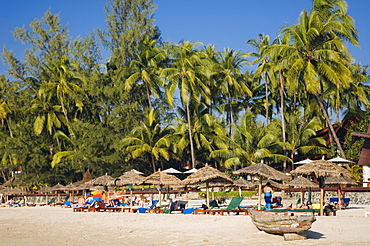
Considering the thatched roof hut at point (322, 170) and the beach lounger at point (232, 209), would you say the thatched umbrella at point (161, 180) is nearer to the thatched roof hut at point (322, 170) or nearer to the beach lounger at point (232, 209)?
the beach lounger at point (232, 209)

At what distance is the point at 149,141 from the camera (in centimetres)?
4038

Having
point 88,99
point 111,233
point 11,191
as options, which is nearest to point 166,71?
point 88,99

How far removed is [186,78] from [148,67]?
448cm

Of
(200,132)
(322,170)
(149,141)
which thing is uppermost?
(200,132)

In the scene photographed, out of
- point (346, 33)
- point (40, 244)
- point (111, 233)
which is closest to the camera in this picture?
point (40, 244)

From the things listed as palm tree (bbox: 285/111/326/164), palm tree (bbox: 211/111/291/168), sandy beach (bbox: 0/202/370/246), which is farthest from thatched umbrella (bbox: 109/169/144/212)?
palm tree (bbox: 285/111/326/164)

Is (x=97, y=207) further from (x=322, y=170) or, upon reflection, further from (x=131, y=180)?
(x=322, y=170)

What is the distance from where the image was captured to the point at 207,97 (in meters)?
40.0

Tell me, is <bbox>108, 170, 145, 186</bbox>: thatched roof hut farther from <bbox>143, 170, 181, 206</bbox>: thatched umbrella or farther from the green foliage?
the green foliage

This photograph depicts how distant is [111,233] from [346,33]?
24016 mm

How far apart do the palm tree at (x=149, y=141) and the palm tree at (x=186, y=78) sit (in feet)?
7.82

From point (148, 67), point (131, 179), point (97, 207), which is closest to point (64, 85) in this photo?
point (148, 67)

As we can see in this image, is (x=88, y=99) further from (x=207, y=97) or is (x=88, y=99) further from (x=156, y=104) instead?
(x=207, y=97)

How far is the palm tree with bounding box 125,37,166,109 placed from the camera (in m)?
41.0
